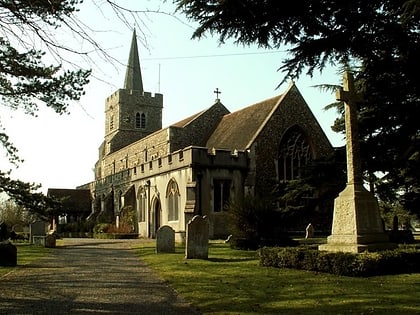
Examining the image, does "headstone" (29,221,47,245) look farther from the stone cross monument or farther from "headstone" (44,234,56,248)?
the stone cross monument

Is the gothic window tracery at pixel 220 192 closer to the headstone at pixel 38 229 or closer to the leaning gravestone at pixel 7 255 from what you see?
the headstone at pixel 38 229

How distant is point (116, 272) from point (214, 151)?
710 inches

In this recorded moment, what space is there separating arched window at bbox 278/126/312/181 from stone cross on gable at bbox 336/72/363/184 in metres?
19.6

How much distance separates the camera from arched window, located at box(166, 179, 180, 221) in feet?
101

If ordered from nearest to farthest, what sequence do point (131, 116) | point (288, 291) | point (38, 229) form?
point (288, 291)
point (38, 229)
point (131, 116)

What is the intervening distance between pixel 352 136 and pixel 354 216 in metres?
2.06

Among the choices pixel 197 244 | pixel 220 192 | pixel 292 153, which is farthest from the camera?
pixel 292 153

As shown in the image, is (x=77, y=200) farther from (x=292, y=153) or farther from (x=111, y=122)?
(x=292, y=153)

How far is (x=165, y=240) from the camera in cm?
1858

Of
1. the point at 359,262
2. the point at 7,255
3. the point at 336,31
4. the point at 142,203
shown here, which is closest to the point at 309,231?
the point at 142,203

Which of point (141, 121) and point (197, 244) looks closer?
point (197, 244)

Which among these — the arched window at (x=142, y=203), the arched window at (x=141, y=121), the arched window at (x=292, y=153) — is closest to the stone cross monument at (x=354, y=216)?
the arched window at (x=292, y=153)

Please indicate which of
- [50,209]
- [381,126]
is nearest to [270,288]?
[381,126]

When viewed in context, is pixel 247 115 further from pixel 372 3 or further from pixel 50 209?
pixel 372 3
